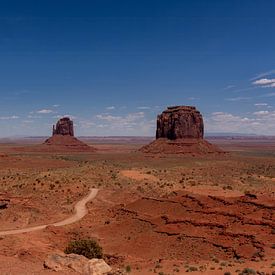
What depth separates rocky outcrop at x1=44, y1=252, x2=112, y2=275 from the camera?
19.1 meters

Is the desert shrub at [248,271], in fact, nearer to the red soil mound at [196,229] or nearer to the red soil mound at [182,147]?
the red soil mound at [196,229]

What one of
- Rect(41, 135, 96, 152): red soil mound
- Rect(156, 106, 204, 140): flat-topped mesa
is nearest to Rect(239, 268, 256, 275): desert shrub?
Rect(156, 106, 204, 140): flat-topped mesa

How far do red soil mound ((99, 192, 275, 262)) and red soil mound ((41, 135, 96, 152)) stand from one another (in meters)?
116

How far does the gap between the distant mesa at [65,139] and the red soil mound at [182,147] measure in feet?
144

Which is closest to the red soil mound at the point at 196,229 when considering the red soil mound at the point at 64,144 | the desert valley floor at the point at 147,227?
the desert valley floor at the point at 147,227

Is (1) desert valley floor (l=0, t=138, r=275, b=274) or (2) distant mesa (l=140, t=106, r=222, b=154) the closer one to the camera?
(1) desert valley floor (l=0, t=138, r=275, b=274)

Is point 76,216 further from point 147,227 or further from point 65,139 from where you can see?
point 65,139

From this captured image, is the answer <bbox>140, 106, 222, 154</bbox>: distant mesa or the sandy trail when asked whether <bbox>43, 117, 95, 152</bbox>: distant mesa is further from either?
the sandy trail

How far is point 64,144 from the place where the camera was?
158 meters

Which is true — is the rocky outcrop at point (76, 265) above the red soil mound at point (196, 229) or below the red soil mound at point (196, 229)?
above

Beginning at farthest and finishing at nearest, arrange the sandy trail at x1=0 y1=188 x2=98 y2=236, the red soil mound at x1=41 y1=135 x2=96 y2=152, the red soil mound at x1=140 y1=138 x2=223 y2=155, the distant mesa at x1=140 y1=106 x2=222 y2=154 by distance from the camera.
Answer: the red soil mound at x1=41 y1=135 x2=96 y2=152 < the distant mesa at x1=140 y1=106 x2=222 y2=154 < the red soil mound at x1=140 y1=138 x2=223 y2=155 < the sandy trail at x1=0 y1=188 x2=98 y2=236

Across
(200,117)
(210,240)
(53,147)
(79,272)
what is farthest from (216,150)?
(79,272)

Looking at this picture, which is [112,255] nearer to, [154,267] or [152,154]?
[154,267]

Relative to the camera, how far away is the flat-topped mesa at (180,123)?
4638 inches
